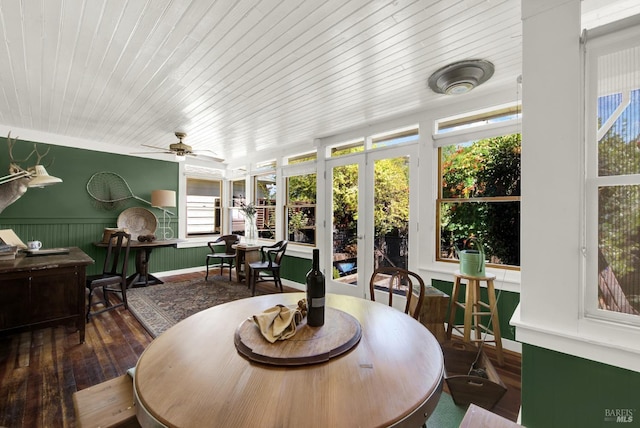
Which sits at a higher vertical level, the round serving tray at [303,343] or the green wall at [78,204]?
the green wall at [78,204]

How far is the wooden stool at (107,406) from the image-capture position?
3.46 feet

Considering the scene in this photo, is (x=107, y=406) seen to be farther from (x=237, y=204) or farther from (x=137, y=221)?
(x=237, y=204)

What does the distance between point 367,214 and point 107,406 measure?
3.28 meters

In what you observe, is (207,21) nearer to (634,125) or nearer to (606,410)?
(634,125)

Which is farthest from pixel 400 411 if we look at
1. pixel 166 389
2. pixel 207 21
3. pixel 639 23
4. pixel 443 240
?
pixel 443 240

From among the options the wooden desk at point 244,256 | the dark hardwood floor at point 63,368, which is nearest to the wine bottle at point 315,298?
the dark hardwood floor at point 63,368

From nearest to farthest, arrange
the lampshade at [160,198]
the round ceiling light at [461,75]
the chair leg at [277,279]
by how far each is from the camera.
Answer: the round ceiling light at [461,75], the chair leg at [277,279], the lampshade at [160,198]

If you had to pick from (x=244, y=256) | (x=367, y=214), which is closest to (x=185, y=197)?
(x=244, y=256)

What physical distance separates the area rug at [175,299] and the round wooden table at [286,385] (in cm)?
245

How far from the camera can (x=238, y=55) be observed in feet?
6.95

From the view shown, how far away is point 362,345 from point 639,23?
193cm

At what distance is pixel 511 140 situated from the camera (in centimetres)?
267

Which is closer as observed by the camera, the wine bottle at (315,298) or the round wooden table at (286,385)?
the round wooden table at (286,385)

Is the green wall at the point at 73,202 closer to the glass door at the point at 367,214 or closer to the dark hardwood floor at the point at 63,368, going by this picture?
the dark hardwood floor at the point at 63,368
